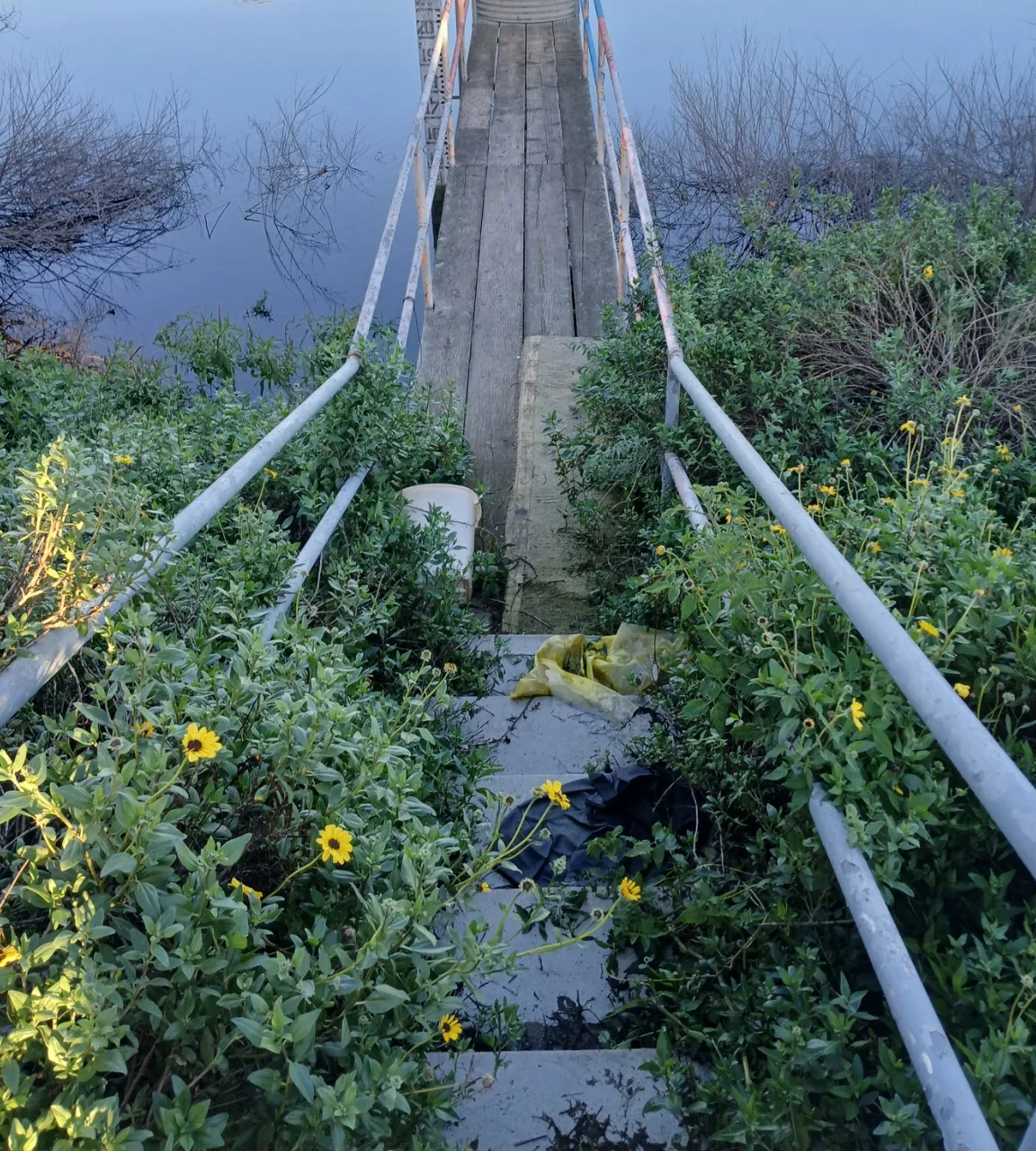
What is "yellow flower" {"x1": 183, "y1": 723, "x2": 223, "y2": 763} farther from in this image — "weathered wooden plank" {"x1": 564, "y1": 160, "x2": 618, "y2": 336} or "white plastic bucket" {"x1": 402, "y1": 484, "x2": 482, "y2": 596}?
"weathered wooden plank" {"x1": 564, "y1": 160, "x2": 618, "y2": 336}

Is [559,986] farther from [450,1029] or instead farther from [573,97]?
[573,97]

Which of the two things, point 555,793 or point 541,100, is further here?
point 541,100

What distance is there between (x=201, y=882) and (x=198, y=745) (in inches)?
6.5

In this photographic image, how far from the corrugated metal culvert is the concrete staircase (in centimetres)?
1014

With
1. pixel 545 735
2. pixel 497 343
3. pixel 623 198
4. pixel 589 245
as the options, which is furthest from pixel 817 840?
pixel 589 245

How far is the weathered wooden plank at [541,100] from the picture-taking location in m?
8.06

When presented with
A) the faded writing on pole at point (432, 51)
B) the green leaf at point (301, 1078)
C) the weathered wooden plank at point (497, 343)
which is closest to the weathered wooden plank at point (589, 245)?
the weathered wooden plank at point (497, 343)

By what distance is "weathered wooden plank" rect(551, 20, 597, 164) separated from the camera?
8070mm

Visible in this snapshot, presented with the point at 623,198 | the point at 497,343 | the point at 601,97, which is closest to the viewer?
the point at 623,198

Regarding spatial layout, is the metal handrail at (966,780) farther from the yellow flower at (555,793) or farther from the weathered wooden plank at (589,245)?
the weathered wooden plank at (589,245)

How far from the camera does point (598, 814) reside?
2.38m

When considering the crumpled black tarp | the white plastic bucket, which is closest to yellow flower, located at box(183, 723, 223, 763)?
the crumpled black tarp

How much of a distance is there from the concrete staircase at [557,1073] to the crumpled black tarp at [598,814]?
82 millimetres

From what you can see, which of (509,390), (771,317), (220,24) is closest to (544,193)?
(509,390)
